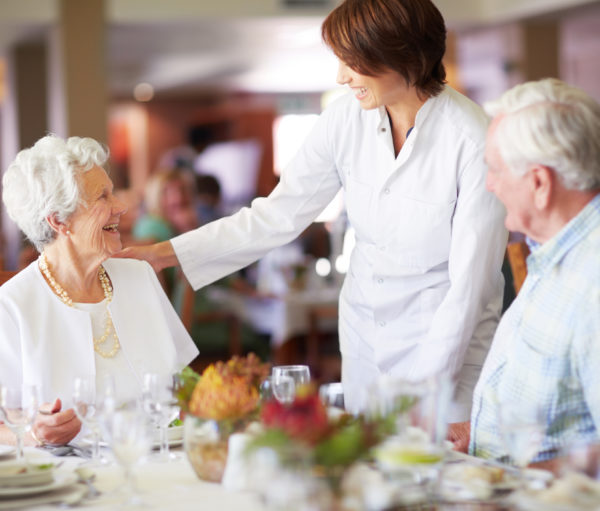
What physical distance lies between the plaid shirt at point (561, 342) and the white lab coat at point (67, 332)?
792 mm

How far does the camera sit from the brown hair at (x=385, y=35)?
2189 millimetres

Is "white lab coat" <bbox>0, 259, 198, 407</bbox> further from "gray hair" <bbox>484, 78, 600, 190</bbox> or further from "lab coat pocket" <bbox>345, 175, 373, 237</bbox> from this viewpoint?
"gray hair" <bbox>484, 78, 600, 190</bbox>

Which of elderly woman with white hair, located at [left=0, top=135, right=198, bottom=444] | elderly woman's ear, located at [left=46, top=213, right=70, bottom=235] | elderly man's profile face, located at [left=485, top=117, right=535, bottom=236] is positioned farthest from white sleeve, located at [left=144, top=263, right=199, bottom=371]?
elderly man's profile face, located at [left=485, top=117, right=535, bottom=236]

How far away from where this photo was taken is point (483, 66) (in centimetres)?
973

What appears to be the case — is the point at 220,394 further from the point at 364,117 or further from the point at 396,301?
the point at 364,117

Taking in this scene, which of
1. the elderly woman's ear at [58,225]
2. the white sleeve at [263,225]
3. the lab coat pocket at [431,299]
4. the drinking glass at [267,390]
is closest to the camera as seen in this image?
the drinking glass at [267,390]

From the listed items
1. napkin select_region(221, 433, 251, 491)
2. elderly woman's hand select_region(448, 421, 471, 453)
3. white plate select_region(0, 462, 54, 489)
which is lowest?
elderly woman's hand select_region(448, 421, 471, 453)

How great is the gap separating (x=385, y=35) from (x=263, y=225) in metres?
0.73

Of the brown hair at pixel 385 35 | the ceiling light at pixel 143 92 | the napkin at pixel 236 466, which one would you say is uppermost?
the ceiling light at pixel 143 92

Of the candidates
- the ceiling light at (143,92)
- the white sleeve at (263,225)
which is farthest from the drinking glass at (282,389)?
the ceiling light at (143,92)

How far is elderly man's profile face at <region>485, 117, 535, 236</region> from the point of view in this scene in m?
1.76

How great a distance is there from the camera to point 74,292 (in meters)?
2.28

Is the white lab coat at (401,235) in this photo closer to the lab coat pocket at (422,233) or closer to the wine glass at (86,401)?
the lab coat pocket at (422,233)

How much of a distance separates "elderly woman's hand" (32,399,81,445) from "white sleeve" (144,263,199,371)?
551mm
